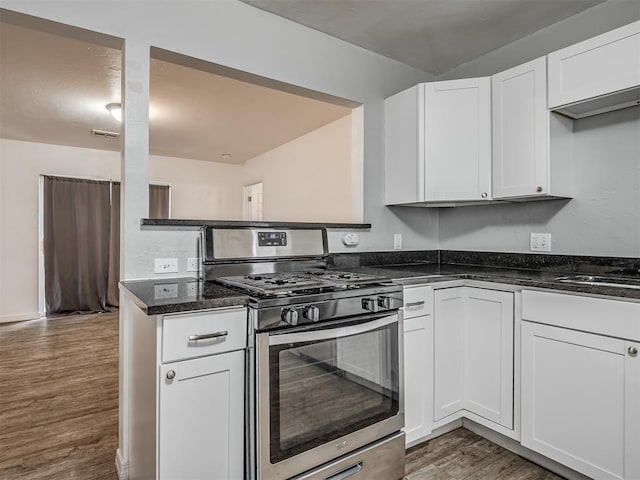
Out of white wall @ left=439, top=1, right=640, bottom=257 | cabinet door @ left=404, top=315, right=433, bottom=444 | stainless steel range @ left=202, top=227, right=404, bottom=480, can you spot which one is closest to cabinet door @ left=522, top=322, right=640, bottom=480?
cabinet door @ left=404, top=315, right=433, bottom=444

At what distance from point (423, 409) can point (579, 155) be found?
1.71 m

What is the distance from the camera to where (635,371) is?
4.75ft

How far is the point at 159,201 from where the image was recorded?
607cm

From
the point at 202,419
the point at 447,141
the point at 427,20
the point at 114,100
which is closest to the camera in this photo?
the point at 202,419

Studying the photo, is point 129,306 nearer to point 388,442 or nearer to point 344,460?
point 344,460

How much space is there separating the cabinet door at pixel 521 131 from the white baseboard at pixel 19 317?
597cm

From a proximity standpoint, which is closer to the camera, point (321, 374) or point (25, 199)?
point (321, 374)

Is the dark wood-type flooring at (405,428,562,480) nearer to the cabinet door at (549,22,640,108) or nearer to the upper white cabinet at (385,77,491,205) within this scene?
the upper white cabinet at (385,77,491,205)

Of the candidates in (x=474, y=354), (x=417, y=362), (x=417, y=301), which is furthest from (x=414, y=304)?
(x=474, y=354)

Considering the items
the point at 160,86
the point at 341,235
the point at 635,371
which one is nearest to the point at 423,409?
the point at 635,371

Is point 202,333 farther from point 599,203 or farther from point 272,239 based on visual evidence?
point 599,203

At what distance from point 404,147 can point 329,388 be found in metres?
1.71

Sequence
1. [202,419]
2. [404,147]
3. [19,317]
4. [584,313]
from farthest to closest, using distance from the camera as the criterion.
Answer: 1. [19,317]
2. [404,147]
3. [584,313]
4. [202,419]

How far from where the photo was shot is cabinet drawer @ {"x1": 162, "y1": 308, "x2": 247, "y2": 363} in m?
1.20
